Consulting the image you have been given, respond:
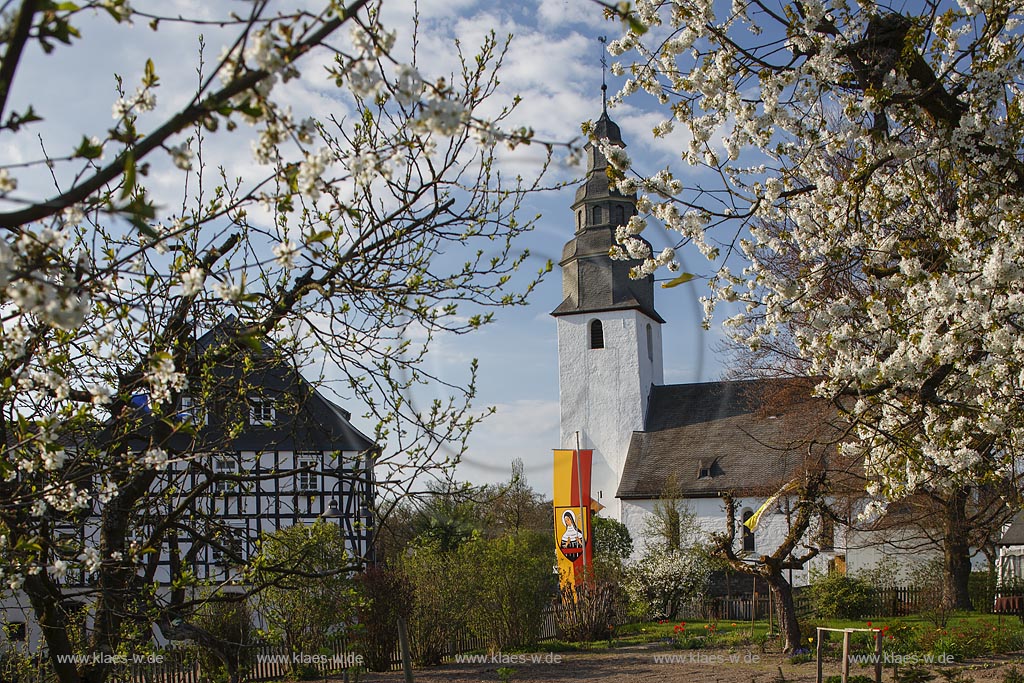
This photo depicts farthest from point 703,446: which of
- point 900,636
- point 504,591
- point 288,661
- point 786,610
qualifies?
point 288,661

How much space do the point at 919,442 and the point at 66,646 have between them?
6238 millimetres

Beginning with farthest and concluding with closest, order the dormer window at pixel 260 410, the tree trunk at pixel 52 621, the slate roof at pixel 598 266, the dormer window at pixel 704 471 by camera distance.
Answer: the slate roof at pixel 598 266 → the dormer window at pixel 704 471 → the dormer window at pixel 260 410 → the tree trunk at pixel 52 621

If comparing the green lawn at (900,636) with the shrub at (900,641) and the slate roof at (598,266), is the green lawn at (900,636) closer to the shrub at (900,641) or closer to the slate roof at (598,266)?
the shrub at (900,641)

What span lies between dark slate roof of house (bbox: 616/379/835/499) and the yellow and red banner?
Answer: 10321 millimetres

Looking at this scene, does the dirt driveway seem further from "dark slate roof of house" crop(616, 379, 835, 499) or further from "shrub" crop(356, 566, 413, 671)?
"dark slate roof of house" crop(616, 379, 835, 499)

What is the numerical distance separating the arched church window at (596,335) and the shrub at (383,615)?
24.1 metres

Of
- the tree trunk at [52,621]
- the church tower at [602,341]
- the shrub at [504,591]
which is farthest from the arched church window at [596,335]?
the tree trunk at [52,621]

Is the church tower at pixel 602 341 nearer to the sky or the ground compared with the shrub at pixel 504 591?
nearer to the sky

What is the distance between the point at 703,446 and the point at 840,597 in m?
13.8

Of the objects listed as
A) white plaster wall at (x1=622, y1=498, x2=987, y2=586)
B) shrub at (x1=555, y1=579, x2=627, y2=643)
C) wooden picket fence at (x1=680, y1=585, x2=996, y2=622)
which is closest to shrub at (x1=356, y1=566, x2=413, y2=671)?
shrub at (x1=555, y1=579, x2=627, y2=643)

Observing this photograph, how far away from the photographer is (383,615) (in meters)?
13.8

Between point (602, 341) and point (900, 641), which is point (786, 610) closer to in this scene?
point (900, 641)

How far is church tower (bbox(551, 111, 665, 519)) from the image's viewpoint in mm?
35812

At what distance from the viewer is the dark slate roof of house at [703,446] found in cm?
3262
